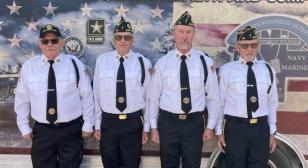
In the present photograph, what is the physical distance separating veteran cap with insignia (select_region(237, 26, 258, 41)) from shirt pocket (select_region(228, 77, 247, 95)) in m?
0.37

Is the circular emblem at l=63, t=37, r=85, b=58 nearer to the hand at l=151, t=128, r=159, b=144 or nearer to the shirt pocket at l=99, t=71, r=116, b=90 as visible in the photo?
the shirt pocket at l=99, t=71, r=116, b=90

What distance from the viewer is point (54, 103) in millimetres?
3455

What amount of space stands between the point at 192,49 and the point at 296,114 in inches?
46.0

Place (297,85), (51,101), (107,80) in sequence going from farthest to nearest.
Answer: (297,85) < (107,80) < (51,101)

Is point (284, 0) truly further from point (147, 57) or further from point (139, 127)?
point (139, 127)

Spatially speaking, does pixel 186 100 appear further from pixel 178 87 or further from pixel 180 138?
pixel 180 138

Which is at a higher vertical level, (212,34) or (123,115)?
(212,34)

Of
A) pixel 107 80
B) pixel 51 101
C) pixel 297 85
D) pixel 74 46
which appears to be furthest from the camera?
pixel 74 46

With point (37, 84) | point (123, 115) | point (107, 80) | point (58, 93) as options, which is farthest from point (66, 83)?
point (123, 115)

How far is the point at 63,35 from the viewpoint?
379 centimetres

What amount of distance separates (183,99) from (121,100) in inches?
21.8

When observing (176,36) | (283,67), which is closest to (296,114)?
(283,67)

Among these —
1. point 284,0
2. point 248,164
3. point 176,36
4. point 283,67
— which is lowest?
point 248,164

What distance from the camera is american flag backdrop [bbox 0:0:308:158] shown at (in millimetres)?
3658
